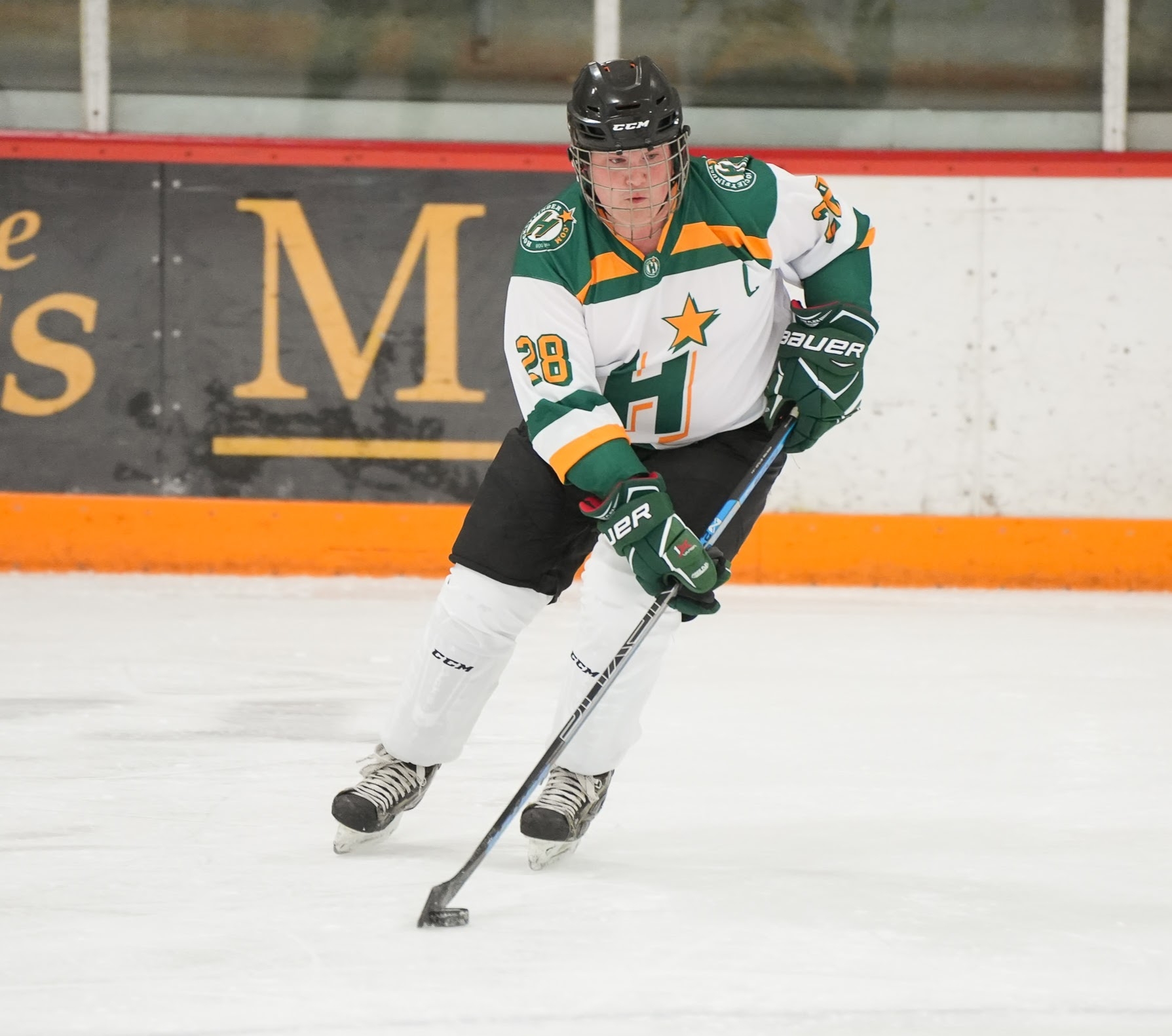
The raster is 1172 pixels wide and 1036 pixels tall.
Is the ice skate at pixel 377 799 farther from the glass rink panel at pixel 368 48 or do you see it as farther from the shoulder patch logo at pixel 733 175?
the glass rink panel at pixel 368 48

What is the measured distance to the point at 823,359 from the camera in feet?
7.12

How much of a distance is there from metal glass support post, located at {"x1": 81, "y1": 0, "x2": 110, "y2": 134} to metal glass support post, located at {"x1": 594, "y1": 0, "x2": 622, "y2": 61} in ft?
5.05

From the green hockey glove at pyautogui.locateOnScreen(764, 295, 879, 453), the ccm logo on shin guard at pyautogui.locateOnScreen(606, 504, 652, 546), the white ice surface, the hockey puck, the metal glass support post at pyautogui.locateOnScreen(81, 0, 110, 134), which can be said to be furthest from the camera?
the metal glass support post at pyautogui.locateOnScreen(81, 0, 110, 134)

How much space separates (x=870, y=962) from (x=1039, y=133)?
153 inches

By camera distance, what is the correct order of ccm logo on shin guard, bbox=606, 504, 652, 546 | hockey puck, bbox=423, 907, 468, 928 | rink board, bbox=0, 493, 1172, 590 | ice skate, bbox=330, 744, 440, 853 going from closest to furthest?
hockey puck, bbox=423, 907, 468, 928 < ccm logo on shin guard, bbox=606, 504, 652, 546 < ice skate, bbox=330, 744, 440, 853 < rink board, bbox=0, 493, 1172, 590

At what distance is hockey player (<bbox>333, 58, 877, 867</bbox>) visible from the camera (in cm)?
200

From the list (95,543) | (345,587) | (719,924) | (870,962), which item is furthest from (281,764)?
(95,543)

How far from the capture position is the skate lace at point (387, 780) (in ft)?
6.89

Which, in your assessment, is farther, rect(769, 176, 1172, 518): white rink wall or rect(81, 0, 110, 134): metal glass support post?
rect(81, 0, 110, 134): metal glass support post

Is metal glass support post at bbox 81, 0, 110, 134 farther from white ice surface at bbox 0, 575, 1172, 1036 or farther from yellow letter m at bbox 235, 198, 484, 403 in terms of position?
white ice surface at bbox 0, 575, 1172, 1036

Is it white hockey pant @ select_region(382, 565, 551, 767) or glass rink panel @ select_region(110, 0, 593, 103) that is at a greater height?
glass rink panel @ select_region(110, 0, 593, 103)

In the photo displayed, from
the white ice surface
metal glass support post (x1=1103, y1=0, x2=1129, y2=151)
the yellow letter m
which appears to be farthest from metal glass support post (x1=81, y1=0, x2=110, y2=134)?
metal glass support post (x1=1103, y1=0, x2=1129, y2=151)

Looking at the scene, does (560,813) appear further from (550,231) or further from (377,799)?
(550,231)

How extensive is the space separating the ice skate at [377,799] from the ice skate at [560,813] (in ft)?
0.59
